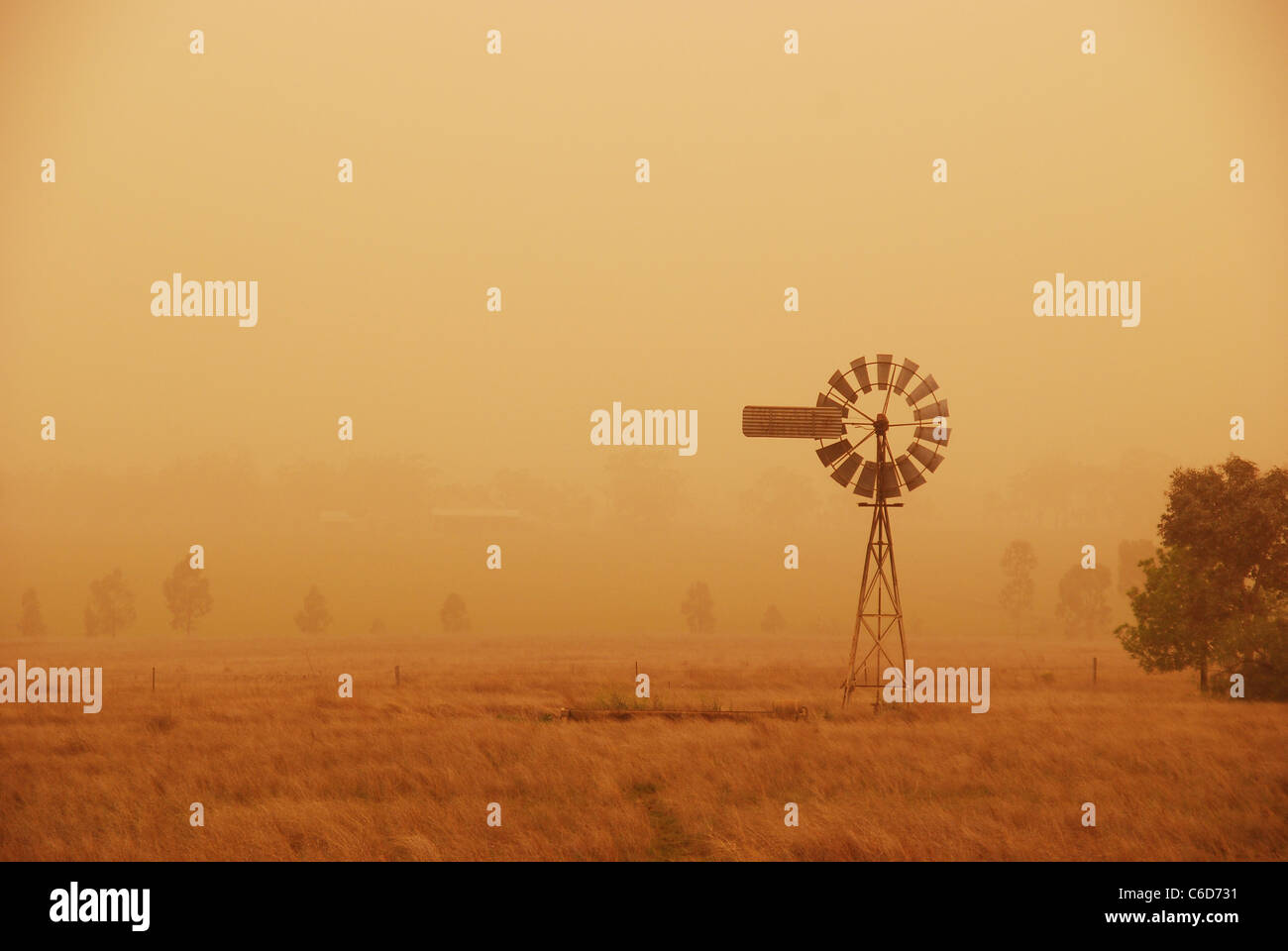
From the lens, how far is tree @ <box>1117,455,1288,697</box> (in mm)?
27938

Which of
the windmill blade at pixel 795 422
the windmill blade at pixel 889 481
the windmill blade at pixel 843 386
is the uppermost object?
the windmill blade at pixel 843 386

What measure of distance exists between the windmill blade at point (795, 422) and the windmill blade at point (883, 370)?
4.39ft

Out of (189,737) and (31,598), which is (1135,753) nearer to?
(189,737)

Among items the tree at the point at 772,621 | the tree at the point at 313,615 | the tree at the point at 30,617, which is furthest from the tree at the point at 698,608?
the tree at the point at 30,617

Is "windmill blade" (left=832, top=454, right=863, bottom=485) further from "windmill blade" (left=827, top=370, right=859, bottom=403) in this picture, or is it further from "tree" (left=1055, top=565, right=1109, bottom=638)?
"tree" (left=1055, top=565, right=1109, bottom=638)

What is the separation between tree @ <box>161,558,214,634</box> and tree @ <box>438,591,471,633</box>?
23.3m

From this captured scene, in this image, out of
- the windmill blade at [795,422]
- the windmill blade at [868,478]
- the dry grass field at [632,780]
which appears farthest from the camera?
the windmill blade at [868,478]

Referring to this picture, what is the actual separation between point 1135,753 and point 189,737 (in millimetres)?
19754

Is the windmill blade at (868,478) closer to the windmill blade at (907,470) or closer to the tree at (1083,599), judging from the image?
the windmill blade at (907,470)

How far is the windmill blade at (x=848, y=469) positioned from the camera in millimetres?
26922

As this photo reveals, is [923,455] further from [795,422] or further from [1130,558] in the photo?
[1130,558]

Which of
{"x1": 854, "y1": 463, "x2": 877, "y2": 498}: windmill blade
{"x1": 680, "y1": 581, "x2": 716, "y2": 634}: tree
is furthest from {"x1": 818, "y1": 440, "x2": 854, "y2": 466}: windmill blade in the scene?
{"x1": 680, "y1": 581, "x2": 716, "y2": 634}: tree

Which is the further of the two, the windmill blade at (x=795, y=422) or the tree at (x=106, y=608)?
the tree at (x=106, y=608)
